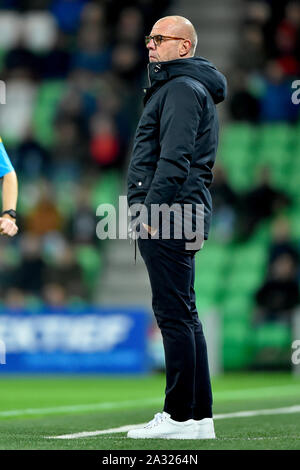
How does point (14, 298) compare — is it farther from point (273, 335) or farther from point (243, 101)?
point (243, 101)

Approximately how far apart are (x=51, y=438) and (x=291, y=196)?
10916 millimetres

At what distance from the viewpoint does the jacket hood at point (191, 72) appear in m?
6.36

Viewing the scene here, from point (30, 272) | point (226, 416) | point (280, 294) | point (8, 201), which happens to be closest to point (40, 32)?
point (30, 272)

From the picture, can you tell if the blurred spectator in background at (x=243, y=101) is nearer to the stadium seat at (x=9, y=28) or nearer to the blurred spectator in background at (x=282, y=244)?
the blurred spectator in background at (x=282, y=244)

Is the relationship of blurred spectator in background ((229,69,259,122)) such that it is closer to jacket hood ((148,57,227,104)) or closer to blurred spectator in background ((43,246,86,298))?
blurred spectator in background ((43,246,86,298))

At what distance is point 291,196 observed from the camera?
16.9 m

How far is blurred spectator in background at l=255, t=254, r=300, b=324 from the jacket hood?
28.9ft

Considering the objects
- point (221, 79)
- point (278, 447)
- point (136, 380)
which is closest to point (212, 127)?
point (221, 79)

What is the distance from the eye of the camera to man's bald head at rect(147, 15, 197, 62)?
21.0 ft

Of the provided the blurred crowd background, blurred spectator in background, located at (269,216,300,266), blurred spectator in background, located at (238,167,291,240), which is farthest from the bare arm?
blurred spectator in background, located at (238,167,291,240)

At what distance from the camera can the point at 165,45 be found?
21.1ft

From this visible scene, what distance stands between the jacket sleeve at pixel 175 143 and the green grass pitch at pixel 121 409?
1.24 metres

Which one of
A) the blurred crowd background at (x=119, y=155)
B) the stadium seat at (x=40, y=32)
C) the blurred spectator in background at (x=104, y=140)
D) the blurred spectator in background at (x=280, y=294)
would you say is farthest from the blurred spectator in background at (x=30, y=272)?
the stadium seat at (x=40, y=32)
